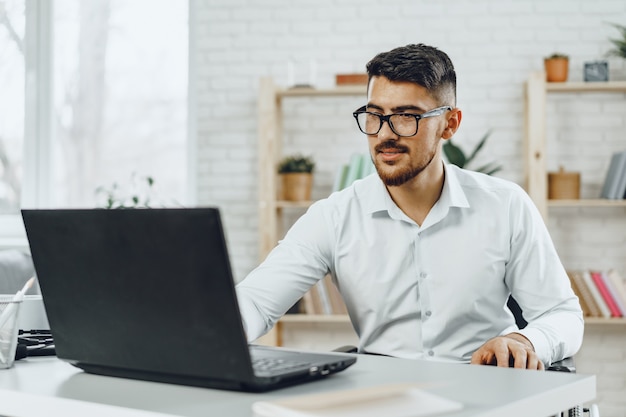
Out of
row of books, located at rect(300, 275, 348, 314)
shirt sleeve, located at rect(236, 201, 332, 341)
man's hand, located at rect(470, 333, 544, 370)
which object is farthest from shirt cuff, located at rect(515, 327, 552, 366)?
row of books, located at rect(300, 275, 348, 314)

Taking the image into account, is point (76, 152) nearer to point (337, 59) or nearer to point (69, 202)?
point (69, 202)

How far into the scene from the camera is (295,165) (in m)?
→ 4.28

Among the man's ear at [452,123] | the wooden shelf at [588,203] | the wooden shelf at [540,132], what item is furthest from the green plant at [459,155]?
the man's ear at [452,123]

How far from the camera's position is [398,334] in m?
2.08

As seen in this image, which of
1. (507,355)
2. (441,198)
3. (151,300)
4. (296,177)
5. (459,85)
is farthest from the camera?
(459,85)

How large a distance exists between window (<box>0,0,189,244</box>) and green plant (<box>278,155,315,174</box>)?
0.77 metres

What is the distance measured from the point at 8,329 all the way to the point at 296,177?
9.66 ft

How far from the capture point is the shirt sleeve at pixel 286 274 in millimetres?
1859

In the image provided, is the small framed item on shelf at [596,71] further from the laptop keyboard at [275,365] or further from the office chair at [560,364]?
the laptop keyboard at [275,365]

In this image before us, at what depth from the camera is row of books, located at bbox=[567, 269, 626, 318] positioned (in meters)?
4.02

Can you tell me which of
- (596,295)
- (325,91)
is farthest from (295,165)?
(596,295)

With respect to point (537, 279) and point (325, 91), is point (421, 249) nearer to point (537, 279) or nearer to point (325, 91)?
point (537, 279)

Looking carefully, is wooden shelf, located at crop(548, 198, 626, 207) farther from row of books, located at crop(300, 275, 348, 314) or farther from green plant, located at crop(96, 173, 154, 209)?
green plant, located at crop(96, 173, 154, 209)

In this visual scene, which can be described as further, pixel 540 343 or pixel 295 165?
pixel 295 165
